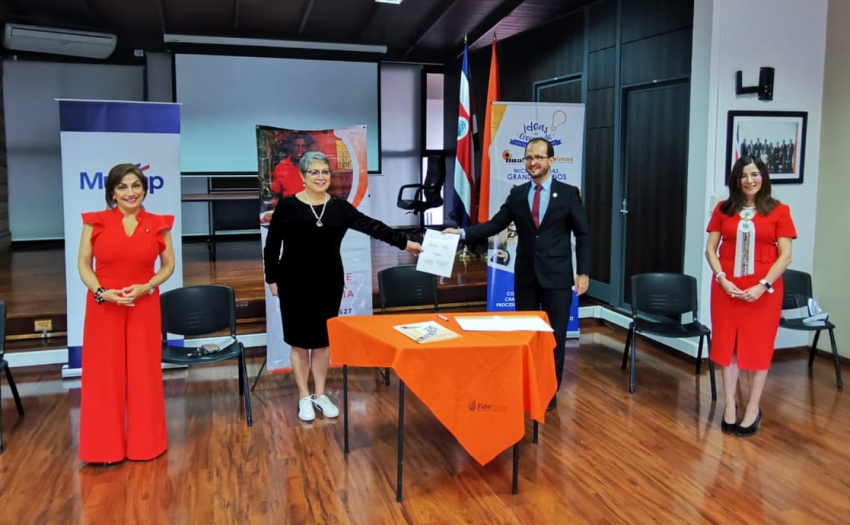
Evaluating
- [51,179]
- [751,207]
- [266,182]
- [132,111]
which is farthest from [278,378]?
[51,179]

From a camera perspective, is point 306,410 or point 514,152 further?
point 514,152

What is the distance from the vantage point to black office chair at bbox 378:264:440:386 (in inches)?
196

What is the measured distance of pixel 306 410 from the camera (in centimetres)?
412

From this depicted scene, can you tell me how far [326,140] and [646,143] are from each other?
301 centimetres

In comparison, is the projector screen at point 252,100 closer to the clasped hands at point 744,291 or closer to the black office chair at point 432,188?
the black office chair at point 432,188

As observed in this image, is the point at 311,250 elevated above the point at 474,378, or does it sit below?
above

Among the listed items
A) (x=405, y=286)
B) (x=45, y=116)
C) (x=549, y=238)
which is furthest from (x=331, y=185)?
(x=45, y=116)

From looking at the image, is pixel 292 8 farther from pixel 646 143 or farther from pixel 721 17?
pixel 721 17

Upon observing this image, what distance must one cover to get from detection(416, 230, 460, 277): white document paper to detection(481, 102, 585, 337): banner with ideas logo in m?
1.98

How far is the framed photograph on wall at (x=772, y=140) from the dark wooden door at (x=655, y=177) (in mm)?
498

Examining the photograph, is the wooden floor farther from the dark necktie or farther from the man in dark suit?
the dark necktie

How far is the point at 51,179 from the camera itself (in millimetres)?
9930

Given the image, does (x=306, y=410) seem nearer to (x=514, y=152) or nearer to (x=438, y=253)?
(x=438, y=253)

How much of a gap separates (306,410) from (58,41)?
23.8 feet
